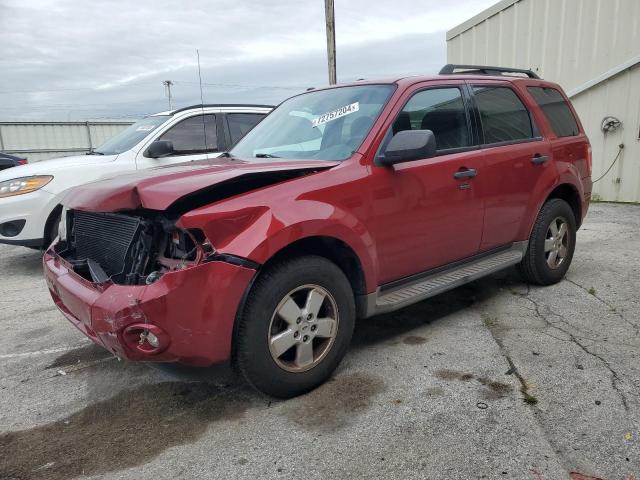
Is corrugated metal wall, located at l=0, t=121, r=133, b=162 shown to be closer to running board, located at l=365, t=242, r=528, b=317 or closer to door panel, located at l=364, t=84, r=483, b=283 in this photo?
door panel, located at l=364, t=84, r=483, b=283

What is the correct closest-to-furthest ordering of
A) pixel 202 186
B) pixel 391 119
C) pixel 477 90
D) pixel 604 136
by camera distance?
pixel 202 186 → pixel 391 119 → pixel 477 90 → pixel 604 136

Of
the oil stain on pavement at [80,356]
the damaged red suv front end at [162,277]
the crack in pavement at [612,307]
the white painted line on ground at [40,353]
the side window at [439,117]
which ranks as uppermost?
the side window at [439,117]

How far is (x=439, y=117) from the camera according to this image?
11.9 ft

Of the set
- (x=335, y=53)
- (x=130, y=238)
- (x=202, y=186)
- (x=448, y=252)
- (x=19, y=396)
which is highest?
(x=335, y=53)

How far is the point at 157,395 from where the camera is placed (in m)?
2.96

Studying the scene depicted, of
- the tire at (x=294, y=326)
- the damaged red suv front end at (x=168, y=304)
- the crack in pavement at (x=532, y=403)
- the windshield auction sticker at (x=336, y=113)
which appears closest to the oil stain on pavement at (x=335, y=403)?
the tire at (x=294, y=326)

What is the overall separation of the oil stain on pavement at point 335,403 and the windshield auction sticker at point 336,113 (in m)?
1.70

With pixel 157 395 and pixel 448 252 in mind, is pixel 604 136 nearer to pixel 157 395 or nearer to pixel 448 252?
pixel 448 252

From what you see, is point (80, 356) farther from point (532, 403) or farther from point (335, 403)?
point (532, 403)

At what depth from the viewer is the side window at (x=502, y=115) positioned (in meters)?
3.90

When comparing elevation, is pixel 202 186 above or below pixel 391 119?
below

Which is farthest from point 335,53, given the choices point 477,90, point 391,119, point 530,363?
point 530,363

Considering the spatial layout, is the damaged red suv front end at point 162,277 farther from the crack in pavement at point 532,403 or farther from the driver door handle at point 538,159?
the driver door handle at point 538,159

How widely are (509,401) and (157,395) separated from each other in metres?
1.98
